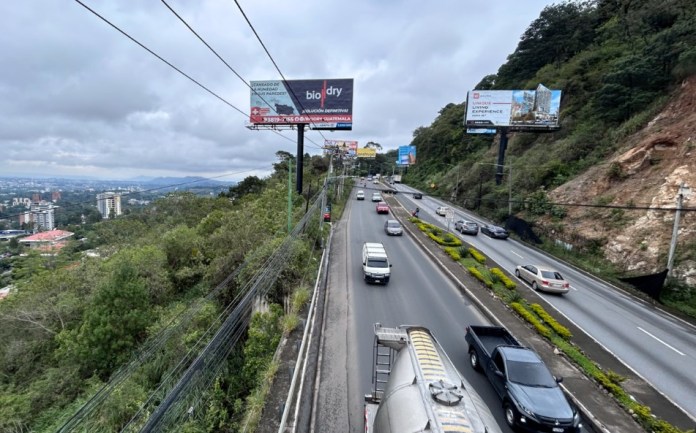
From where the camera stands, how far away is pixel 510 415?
26.1 ft

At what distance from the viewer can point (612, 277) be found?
20.5 m

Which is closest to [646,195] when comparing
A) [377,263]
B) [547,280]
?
[547,280]

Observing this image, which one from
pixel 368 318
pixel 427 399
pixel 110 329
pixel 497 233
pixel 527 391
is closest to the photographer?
pixel 427 399

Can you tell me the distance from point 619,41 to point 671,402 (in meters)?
50.5

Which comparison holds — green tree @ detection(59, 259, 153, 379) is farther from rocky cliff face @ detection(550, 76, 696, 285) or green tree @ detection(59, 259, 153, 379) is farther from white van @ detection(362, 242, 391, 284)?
rocky cliff face @ detection(550, 76, 696, 285)

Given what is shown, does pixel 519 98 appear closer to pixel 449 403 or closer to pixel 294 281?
pixel 294 281

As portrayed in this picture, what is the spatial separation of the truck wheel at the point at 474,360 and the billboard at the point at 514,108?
3282 cm

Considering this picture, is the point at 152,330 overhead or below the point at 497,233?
below

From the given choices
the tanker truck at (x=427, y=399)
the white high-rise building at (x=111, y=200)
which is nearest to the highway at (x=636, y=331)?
the tanker truck at (x=427, y=399)

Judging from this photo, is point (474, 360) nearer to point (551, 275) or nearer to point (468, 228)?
point (551, 275)

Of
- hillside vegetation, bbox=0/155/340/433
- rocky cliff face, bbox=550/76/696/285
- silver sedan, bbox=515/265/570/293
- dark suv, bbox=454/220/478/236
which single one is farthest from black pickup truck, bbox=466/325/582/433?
dark suv, bbox=454/220/478/236

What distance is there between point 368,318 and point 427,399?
838 centimetres

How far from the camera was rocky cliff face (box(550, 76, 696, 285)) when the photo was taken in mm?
19141

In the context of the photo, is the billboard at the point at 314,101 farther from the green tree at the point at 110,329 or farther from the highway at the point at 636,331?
the green tree at the point at 110,329
